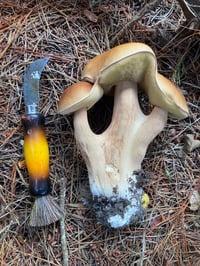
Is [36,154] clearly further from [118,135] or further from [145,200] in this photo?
[145,200]

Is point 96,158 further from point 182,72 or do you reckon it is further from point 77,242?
point 182,72

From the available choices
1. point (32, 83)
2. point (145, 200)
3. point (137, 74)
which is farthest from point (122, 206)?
point (32, 83)

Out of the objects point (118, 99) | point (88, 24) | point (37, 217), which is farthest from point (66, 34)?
point (37, 217)

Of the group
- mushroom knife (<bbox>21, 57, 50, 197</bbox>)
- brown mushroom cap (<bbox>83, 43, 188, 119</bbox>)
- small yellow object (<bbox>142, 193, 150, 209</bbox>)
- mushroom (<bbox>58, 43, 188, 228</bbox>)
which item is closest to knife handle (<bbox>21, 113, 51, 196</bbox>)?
mushroom knife (<bbox>21, 57, 50, 197</bbox>)

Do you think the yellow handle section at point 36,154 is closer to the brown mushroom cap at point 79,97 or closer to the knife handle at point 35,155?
the knife handle at point 35,155

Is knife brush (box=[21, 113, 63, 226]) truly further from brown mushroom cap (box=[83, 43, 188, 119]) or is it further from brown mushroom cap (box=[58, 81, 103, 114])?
brown mushroom cap (box=[83, 43, 188, 119])

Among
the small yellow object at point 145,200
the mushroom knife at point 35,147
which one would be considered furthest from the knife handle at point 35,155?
the small yellow object at point 145,200
